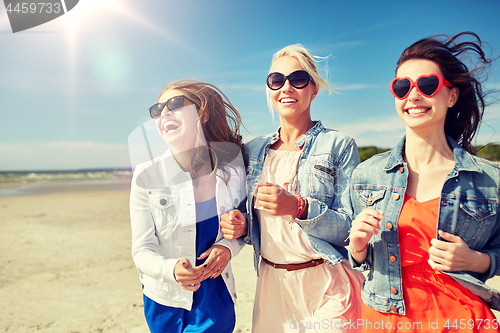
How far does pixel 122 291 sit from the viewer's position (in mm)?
5348

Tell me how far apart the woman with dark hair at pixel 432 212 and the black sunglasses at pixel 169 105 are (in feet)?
4.80

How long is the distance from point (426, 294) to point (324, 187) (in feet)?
2.99

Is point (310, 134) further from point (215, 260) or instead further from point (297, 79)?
point (215, 260)

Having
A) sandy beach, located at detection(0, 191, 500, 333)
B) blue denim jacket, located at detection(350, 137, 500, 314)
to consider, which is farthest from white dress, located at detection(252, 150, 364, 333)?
sandy beach, located at detection(0, 191, 500, 333)

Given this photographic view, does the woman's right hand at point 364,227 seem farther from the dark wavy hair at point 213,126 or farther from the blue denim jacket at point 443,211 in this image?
the dark wavy hair at point 213,126

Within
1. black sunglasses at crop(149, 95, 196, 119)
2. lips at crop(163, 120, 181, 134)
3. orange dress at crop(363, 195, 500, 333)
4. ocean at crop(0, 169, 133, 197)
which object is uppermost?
black sunglasses at crop(149, 95, 196, 119)

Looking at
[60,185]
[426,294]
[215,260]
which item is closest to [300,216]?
[215,260]

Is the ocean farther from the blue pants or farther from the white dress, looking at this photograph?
the white dress

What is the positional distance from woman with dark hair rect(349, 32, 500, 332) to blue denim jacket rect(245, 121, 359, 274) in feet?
1.00

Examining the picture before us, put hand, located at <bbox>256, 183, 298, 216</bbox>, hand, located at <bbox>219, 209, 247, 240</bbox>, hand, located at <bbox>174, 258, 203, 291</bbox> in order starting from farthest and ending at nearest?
hand, located at <bbox>219, 209, 247, 240</bbox>
hand, located at <bbox>174, 258, 203, 291</bbox>
hand, located at <bbox>256, 183, 298, 216</bbox>

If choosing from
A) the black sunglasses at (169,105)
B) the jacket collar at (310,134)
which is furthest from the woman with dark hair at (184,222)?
the jacket collar at (310,134)

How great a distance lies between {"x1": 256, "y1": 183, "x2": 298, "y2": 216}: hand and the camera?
80.2 inches

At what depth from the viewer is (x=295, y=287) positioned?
2.33 m

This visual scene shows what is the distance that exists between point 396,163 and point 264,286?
1.34 meters
